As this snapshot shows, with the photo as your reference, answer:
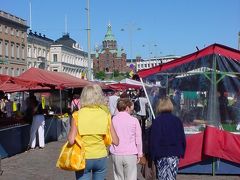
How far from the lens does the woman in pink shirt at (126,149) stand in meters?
6.21

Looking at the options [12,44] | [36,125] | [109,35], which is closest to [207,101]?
[36,125]

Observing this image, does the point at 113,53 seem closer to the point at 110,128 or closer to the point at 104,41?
the point at 104,41

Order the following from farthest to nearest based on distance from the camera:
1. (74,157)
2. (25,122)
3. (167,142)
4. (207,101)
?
(25,122) → (207,101) → (167,142) → (74,157)

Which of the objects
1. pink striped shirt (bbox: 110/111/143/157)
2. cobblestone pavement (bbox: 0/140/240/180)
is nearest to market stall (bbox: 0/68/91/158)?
cobblestone pavement (bbox: 0/140/240/180)

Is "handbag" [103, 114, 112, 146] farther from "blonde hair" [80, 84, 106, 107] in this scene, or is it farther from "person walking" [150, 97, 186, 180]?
"person walking" [150, 97, 186, 180]

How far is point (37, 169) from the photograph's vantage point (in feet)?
34.0

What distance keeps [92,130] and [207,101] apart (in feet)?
A: 15.4

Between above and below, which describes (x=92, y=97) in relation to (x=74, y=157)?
above

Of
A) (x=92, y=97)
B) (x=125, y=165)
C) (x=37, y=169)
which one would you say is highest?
(x=92, y=97)

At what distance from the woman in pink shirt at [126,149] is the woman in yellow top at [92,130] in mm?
961

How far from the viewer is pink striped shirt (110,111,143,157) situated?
621 cm

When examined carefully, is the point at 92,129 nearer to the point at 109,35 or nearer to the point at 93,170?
the point at 93,170

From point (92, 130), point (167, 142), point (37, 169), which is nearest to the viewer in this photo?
point (92, 130)

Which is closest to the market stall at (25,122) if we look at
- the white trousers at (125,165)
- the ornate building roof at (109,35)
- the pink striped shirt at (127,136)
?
the pink striped shirt at (127,136)
